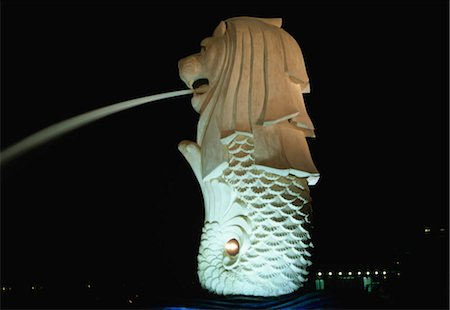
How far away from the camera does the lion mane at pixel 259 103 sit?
6430 millimetres

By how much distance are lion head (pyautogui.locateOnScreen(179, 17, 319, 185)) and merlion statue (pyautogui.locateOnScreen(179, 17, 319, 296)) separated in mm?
14

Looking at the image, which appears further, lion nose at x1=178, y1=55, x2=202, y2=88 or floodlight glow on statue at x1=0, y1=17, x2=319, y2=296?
lion nose at x1=178, y1=55, x2=202, y2=88

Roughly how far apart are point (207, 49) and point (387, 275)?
11.0 m

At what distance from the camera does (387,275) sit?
15312 mm

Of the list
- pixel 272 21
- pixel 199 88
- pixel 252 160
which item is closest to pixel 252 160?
pixel 252 160

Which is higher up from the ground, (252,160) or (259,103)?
(259,103)

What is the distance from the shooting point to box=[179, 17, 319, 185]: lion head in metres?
6.45

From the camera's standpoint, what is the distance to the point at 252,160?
21.0ft

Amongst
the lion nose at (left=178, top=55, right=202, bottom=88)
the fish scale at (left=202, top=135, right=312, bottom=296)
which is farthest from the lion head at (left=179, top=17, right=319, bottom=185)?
the fish scale at (left=202, top=135, right=312, bottom=296)

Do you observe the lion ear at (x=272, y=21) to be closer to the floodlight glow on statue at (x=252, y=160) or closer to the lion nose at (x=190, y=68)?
the floodlight glow on statue at (x=252, y=160)

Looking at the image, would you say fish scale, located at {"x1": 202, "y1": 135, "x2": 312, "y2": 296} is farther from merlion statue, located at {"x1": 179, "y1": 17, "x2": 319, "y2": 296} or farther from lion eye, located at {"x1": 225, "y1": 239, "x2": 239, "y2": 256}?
lion eye, located at {"x1": 225, "y1": 239, "x2": 239, "y2": 256}

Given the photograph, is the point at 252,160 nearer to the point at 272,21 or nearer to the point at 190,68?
the point at 190,68

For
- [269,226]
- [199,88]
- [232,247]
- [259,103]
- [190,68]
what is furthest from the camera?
[199,88]

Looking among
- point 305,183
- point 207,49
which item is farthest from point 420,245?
point 207,49
